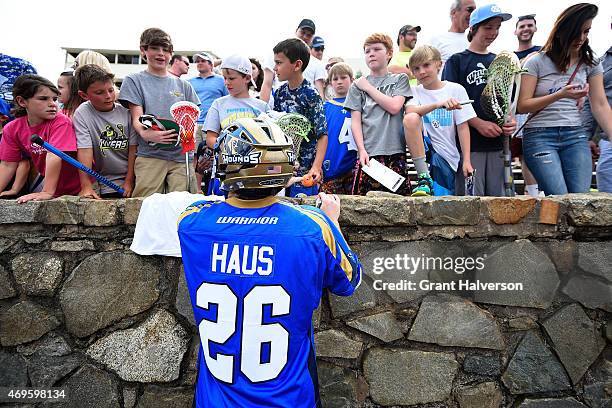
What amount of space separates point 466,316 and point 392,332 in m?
0.50

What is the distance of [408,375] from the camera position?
307 centimetres

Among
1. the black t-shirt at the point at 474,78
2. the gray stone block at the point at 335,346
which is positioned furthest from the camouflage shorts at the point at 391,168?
the gray stone block at the point at 335,346

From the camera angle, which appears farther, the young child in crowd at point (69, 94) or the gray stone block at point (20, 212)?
the young child in crowd at point (69, 94)

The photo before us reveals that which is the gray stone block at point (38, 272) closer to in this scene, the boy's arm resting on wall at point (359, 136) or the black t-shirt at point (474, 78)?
the boy's arm resting on wall at point (359, 136)

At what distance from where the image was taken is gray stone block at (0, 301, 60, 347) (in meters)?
3.17

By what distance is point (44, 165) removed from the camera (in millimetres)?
3703

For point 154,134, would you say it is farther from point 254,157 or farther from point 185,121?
point 254,157

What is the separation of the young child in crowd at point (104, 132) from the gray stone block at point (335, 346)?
1.98 metres

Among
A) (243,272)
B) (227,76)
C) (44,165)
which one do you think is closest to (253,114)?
(227,76)

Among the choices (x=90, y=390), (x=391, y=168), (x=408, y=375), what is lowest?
(x=90, y=390)

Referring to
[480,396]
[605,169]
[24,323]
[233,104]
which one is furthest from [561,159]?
[24,323]

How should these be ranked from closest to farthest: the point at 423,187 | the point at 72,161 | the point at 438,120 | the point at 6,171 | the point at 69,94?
the point at 72,161
the point at 423,187
the point at 6,171
the point at 438,120
the point at 69,94

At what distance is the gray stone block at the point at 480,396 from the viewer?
3070 mm

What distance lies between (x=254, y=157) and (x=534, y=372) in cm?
244
